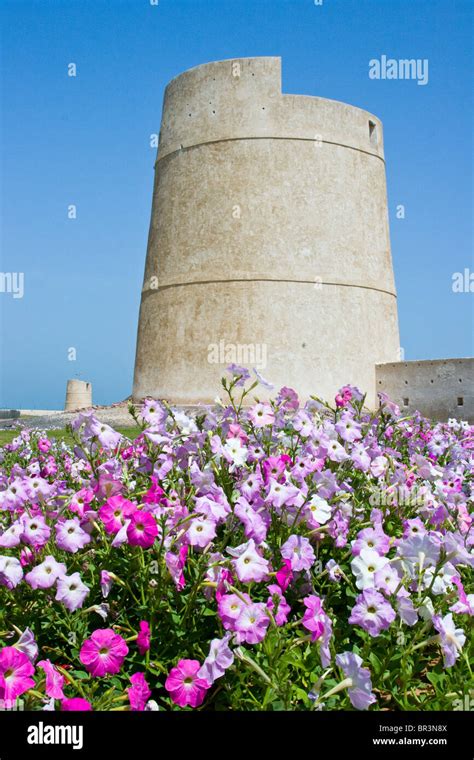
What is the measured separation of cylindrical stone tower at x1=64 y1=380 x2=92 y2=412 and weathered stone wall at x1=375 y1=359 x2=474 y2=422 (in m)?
12.1

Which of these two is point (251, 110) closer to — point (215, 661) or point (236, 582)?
point (236, 582)

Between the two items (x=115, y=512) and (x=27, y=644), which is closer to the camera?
(x=27, y=644)

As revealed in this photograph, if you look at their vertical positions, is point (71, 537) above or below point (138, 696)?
above

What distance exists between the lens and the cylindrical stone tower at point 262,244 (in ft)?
57.0

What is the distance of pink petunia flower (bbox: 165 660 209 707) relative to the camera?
176 centimetres

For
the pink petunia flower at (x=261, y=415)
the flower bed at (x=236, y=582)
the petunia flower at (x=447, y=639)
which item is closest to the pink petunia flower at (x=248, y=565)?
the flower bed at (x=236, y=582)

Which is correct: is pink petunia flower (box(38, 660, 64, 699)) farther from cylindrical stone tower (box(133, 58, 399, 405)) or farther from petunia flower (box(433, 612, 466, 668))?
cylindrical stone tower (box(133, 58, 399, 405))

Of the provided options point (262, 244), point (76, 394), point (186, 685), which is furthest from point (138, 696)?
point (76, 394)

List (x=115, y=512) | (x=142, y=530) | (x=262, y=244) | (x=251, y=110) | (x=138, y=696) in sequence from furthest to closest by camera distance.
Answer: (x=251, y=110)
(x=262, y=244)
(x=115, y=512)
(x=142, y=530)
(x=138, y=696)

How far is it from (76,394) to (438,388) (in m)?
13.5

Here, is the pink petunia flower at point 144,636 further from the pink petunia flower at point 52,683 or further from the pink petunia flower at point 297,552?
the pink petunia flower at point 297,552

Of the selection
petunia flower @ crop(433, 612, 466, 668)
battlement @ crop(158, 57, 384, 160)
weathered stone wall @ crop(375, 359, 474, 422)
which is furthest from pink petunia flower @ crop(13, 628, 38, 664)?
battlement @ crop(158, 57, 384, 160)

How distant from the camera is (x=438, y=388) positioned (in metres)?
16.6

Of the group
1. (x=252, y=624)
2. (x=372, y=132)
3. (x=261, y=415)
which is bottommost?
(x=252, y=624)
